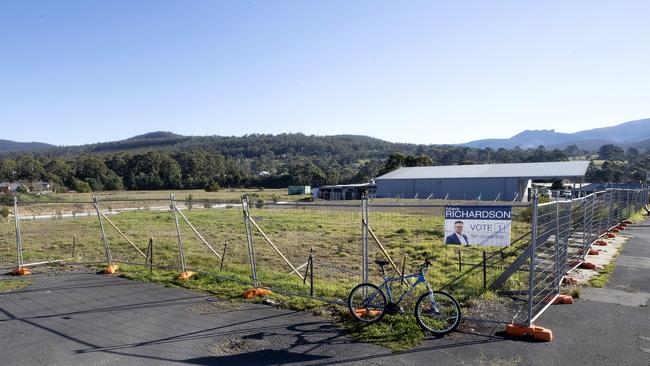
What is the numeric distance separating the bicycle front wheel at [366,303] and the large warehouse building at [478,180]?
173ft

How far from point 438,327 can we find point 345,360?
1.73 meters

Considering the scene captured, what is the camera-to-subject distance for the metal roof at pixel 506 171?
57375 mm

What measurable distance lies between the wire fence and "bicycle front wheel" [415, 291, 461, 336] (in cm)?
73

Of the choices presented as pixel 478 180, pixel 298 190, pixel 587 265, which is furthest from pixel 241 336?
pixel 298 190

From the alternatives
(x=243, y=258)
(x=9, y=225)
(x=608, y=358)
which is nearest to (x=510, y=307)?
(x=608, y=358)

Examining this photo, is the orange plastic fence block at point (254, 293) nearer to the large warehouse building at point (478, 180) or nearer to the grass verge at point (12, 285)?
the grass verge at point (12, 285)

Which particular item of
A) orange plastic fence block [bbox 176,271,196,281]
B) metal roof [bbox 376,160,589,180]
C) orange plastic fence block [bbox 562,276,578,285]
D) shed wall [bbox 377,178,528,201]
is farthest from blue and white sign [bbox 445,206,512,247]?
shed wall [bbox 377,178,528,201]

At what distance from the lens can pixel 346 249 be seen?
17.2m

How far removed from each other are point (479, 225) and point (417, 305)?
1.60 meters

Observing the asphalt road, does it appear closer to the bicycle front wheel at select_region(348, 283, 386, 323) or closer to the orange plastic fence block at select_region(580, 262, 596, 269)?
the bicycle front wheel at select_region(348, 283, 386, 323)

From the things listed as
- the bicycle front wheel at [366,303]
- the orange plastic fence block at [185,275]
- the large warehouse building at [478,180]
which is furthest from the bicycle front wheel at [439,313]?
the large warehouse building at [478,180]

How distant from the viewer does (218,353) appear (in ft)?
19.4

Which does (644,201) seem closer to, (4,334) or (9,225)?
(4,334)

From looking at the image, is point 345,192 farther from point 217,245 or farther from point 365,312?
point 365,312
